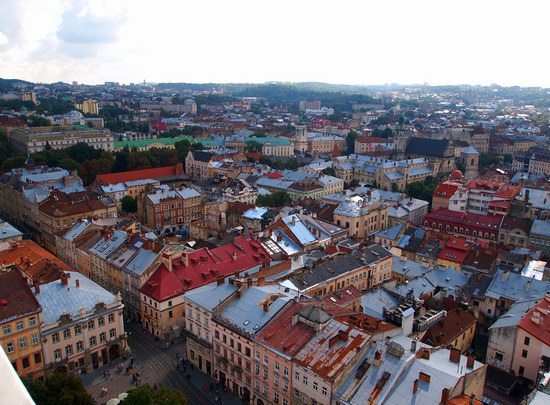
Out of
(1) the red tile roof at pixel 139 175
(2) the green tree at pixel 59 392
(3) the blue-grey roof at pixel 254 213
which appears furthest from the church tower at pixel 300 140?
(2) the green tree at pixel 59 392

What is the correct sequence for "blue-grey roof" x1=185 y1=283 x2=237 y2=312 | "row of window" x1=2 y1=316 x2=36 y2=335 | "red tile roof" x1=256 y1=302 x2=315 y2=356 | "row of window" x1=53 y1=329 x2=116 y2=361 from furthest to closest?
"blue-grey roof" x1=185 y1=283 x2=237 y2=312 < "row of window" x1=53 y1=329 x2=116 y2=361 < "row of window" x1=2 y1=316 x2=36 y2=335 < "red tile roof" x1=256 y1=302 x2=315 y2=356

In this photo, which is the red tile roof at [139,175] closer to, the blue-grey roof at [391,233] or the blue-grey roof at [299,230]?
the blue-grey roof at [299,230]

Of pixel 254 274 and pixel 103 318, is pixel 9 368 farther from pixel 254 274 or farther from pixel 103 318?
pixel 254 274

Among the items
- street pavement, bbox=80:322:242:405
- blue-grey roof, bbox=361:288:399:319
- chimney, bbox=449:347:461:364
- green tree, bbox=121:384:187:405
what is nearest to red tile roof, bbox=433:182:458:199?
blue-grey roof, bbox=361:288:399:319

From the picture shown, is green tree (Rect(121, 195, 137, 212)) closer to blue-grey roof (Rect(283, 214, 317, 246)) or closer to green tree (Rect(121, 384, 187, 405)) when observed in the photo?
blue-grey roof (Rect(283, 214, 317, 246))

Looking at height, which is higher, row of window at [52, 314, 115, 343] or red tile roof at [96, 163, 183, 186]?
red tile roof at [96, 163, 183, 186]

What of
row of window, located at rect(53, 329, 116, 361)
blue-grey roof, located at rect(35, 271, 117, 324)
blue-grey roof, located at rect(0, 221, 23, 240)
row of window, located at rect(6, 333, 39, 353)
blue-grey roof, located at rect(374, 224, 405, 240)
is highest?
blue-grey roof, located at rect(35, 271, 117, 324)
